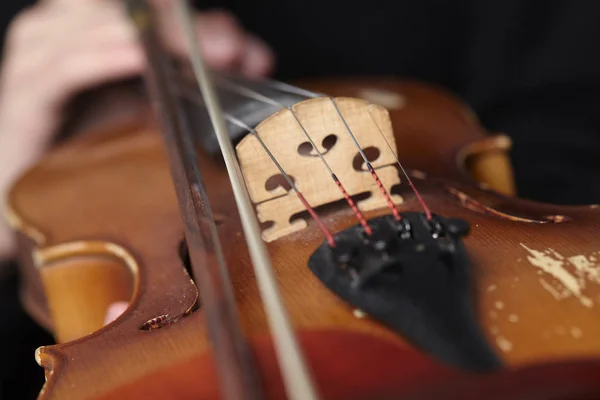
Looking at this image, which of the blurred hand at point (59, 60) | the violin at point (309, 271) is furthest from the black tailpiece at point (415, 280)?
the blurred hand at point (59, 60)

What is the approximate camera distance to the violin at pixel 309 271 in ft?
1.01

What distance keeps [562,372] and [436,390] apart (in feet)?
0.20

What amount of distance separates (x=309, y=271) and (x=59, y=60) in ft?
2.18

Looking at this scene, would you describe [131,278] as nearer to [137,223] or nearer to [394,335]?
[137,223]

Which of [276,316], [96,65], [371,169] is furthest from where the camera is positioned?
[96,65]

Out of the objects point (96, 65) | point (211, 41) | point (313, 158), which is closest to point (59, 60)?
point (96, 65)

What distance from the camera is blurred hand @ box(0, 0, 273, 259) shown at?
891mm

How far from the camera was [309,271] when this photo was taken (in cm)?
40

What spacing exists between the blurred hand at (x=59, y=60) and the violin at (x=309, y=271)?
0.67 ft

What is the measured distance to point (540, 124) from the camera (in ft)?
3.43

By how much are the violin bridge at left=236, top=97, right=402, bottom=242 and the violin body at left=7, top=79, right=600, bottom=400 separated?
2cm

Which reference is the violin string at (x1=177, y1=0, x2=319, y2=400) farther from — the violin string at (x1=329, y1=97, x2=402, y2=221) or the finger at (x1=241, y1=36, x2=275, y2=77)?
the finger at (x1=241, y1=36, x2=275, y2=77)

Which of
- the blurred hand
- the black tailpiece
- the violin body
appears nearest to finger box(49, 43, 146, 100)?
the blurred hand

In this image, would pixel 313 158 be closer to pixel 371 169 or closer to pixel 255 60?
pixel 371 169
